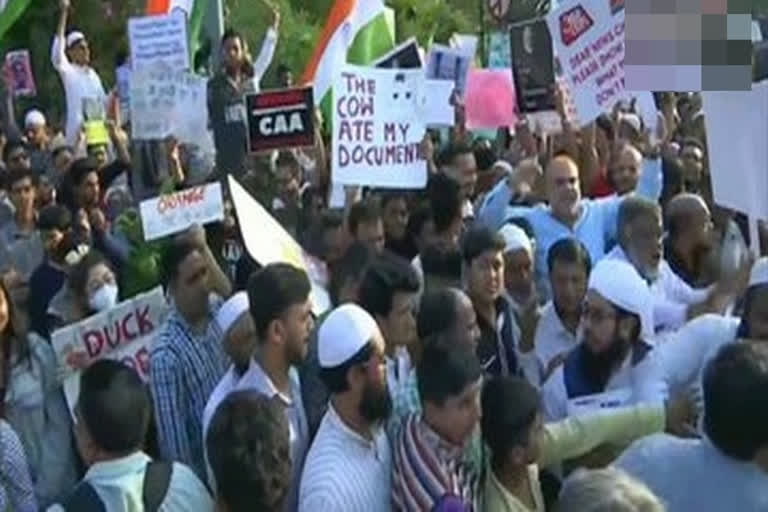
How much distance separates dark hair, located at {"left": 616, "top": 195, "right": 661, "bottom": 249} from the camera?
7246 millimetres

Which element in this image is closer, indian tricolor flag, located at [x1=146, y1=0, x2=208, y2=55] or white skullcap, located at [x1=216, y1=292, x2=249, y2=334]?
white skullcap, located at [x1=216, y1=292, x2=249, y2=334]

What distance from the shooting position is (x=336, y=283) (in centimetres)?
746

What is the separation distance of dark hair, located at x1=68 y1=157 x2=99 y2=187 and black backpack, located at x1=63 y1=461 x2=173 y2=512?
617 centimetres

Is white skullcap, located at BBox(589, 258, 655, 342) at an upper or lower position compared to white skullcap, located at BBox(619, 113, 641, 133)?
upper

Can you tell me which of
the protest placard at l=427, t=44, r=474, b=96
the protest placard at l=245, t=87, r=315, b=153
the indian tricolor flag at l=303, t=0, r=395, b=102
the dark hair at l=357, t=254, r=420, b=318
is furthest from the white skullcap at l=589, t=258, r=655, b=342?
the protest placard at l=427, t=44, r=474, b=96

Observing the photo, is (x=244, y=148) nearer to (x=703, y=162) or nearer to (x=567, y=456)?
(x=703, y=162)

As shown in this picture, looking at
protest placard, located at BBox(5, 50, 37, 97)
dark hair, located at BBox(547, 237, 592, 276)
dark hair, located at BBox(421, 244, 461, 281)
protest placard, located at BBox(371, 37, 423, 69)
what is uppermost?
protest placard, located at BBox(371, 37, 423, 69)

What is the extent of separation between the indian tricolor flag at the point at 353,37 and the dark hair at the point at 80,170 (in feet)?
4.91

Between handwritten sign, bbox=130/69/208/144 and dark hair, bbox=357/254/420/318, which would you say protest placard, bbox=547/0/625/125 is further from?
dark hair, bbox=357/254/420/318

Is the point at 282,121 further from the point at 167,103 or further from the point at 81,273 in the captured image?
the point at 81,273

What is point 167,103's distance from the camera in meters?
11.2

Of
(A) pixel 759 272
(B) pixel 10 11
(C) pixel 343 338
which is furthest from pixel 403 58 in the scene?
(C) pixel 343 338

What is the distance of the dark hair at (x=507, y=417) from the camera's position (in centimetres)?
486

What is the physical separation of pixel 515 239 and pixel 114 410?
3019 millimetres
